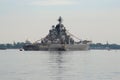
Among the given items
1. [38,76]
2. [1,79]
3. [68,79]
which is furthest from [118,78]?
[1,79]

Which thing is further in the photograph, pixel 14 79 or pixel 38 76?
pixel 38 76

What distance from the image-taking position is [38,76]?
214ft

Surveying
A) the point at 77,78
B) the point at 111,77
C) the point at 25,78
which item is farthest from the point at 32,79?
the point at 111,77

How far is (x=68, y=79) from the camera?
61.5 meters

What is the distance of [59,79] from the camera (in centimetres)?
6156

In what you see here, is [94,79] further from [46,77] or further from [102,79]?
[46,77]

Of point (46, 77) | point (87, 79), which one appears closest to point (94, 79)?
point (87, 79)

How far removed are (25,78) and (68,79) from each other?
5.30 metres

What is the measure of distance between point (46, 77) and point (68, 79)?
3906 millimetres

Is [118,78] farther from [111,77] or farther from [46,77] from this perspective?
[46,77]

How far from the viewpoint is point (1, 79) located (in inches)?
2409

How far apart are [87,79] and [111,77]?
395cm

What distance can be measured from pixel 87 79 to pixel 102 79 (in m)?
1.85

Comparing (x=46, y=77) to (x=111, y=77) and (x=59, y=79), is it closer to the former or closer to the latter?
(x=59, y=79)
